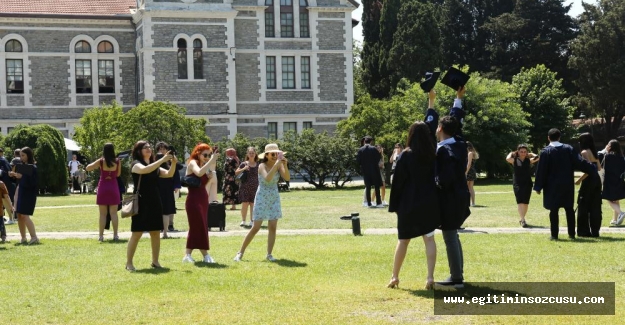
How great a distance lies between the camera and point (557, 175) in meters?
14.8

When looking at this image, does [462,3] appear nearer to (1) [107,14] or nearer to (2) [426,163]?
(1) [107,14]

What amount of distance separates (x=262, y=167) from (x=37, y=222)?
34.0ft

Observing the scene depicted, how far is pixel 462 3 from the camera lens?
69.1 m

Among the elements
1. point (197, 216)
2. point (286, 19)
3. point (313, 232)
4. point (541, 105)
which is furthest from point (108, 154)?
point (541, 105)

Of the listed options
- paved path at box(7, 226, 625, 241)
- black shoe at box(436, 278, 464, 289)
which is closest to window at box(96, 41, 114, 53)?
paved path at box(7, 226, 625, 241)

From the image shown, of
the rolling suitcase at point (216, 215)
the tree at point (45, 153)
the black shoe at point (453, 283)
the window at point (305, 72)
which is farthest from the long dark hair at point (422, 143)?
the window at point (305, 72)

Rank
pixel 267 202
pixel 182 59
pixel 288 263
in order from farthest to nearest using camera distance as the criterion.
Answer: pixel 182 59 < pixel 267 202 < pixel 288 263

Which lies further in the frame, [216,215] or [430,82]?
[216,215]

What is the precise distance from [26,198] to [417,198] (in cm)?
862

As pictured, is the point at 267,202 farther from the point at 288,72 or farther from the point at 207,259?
the point at 288,72

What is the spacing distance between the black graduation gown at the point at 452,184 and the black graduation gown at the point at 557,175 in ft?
16.2

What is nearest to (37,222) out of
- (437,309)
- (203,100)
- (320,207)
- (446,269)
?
(320,207)

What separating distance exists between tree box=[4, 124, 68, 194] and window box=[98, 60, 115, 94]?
1170 cm

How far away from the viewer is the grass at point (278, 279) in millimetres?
9013
